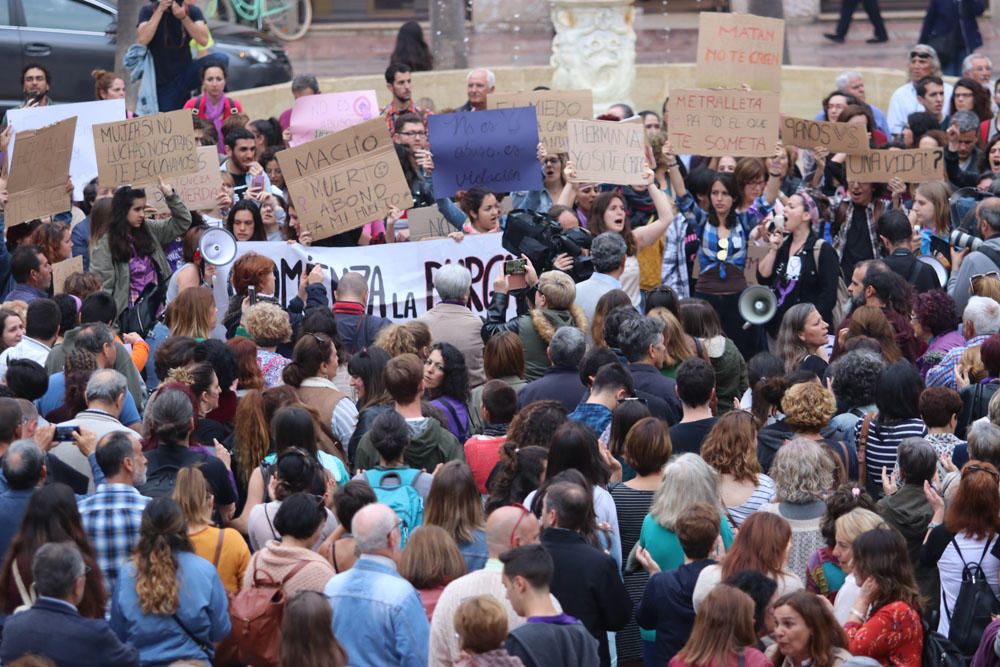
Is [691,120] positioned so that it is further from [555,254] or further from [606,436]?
[606,436]

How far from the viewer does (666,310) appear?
8.52 metres

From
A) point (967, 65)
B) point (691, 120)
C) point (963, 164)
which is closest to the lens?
point (691, 120)

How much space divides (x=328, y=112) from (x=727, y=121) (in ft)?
10.3

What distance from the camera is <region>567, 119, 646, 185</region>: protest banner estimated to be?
1058 centimetres

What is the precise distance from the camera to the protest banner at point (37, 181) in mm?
10273

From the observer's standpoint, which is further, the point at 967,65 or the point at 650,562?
the point at 967,65

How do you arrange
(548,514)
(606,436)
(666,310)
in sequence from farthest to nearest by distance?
1. (666,310)
2. (606,436)
3. (548,514)

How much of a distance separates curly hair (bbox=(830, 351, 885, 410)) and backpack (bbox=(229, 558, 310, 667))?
2830 mm

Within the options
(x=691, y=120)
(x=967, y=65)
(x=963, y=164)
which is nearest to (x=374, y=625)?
(x=691, y=120)

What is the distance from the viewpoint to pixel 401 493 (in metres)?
6.63

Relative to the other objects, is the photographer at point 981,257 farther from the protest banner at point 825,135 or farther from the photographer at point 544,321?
the photographer at point 544,321

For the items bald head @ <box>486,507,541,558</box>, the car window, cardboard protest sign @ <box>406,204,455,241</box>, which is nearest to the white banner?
cardboard protest sign @ <box>406,204,455,241</box>

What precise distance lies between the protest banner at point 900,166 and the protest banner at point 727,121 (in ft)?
1.90

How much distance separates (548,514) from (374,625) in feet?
2.57
